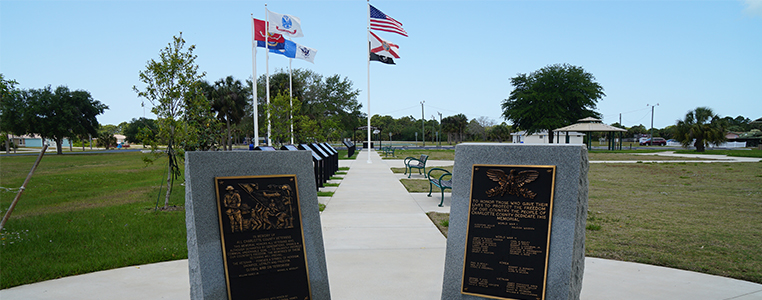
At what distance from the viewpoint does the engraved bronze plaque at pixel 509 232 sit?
136 inches

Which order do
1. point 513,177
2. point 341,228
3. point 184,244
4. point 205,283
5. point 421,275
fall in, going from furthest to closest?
1. point 341,228
2. point 184,244
3. point 421,275
4. point 513,177
5. point 205,283

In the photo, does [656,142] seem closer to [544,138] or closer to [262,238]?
[544,138]

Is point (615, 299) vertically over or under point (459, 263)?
under

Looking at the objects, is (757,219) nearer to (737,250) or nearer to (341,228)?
(737,250)

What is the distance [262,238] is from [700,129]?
4341cm

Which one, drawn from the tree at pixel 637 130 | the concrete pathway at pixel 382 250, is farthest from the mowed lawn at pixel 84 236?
the tree at pixel 637 130

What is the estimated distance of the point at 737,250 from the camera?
522 centimetres

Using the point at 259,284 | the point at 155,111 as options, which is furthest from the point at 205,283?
the point at 155,111

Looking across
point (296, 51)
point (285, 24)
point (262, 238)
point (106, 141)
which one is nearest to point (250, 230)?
point (262, 238)

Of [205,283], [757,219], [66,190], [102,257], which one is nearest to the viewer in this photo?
[205,283]

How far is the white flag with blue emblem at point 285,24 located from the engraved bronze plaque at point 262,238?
625 inches

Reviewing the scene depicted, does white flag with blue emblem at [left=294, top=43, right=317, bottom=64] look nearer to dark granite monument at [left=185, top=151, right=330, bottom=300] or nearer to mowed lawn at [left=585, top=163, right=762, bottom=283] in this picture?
mowed lawn at [left=585, top=163, right=762, bottom=283]

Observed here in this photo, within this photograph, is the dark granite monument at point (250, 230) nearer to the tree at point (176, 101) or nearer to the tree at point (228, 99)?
the tree at point (176, 101)

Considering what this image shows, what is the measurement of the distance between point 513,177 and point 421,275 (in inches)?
59.9
